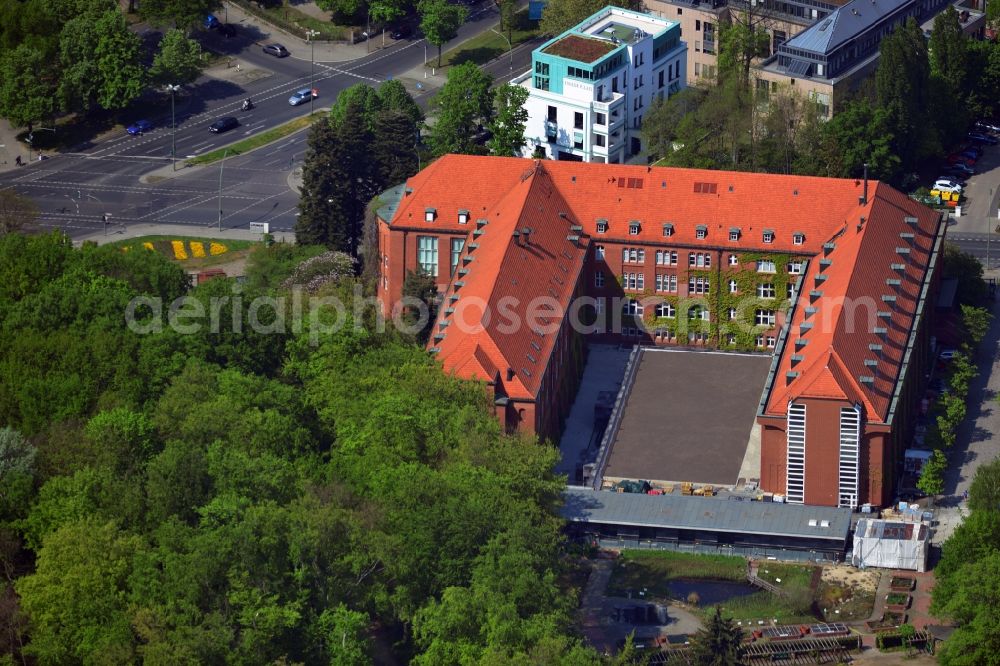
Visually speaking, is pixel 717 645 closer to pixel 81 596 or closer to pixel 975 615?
pixel 975 615

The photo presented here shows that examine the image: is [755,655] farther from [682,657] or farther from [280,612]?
[280,612]

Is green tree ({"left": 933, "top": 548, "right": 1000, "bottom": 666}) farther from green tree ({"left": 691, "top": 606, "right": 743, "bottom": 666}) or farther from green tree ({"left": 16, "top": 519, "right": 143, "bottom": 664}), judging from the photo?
green tree ({"left": 16, "top": 519, "right": 143, "bottom": 664})

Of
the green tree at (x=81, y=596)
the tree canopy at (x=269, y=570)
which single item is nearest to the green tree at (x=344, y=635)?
the tree canopy at (x=269, y=570)

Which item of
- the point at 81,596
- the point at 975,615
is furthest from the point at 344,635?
the point at 975,615

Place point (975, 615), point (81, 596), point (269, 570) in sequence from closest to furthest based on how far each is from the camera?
point (81, 596) < point (269, 570) < point (975, 615)

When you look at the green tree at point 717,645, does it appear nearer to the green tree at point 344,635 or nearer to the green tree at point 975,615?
the green tree at point 975,615

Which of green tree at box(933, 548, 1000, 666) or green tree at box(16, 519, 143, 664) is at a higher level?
green tree at box(16, 519, 143, 664)

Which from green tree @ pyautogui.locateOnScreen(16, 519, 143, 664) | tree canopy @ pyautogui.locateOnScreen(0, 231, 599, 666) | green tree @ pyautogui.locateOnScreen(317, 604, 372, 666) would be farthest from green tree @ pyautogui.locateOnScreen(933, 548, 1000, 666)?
green tree @ pyautogui.locateOnScreen(16, 519, 143, 664)
